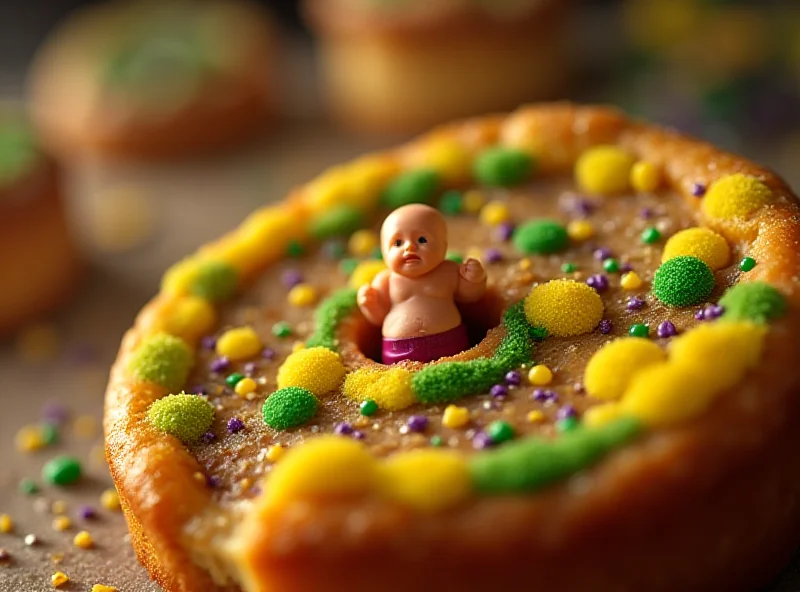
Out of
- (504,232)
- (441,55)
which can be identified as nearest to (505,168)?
(504,232)

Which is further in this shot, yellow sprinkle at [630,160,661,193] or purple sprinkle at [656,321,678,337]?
yellow sprinkle at [630,160,661,193]

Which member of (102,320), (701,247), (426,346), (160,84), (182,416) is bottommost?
(701,247)

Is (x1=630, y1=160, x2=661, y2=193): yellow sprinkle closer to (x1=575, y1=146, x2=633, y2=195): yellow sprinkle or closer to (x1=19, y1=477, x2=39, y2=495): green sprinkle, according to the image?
(x1=575, y1=146, x2=633, y2=195): yellow sprinkle

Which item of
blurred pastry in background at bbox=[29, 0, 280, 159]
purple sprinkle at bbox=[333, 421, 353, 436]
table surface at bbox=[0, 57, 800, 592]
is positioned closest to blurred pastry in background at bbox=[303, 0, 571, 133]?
table surface at bbox=[0, 57, 800, 592]

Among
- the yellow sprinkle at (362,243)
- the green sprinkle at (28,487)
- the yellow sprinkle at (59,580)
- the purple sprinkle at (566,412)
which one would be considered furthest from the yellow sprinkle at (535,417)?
the green sprinkle at (28,487)

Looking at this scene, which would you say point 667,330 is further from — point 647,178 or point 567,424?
point 647,178

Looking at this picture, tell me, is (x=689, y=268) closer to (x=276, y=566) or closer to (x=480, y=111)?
(x=276, y=566)
